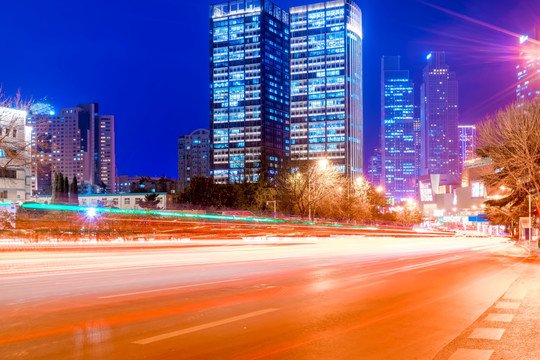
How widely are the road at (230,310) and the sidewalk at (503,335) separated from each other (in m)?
0.27

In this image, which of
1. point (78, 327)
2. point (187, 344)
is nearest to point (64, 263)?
point (78, 327)

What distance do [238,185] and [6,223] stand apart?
53.6 m

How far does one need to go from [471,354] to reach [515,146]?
32.6 meters

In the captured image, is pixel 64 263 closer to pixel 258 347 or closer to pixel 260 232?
pixel 258 347

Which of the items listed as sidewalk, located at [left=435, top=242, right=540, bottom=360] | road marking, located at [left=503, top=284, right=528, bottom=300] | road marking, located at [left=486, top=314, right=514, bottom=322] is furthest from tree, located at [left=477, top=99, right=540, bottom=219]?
road marking, located at [left=486, top=314, right=514, bottom=322]

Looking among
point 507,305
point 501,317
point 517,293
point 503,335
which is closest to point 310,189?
point 517,293

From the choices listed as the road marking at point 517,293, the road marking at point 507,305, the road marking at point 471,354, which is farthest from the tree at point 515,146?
the road marking at point 471,354

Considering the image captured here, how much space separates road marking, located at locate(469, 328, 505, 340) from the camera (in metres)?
8.40

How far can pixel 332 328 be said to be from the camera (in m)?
9.02

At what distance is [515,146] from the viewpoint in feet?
119

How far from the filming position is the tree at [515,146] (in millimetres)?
35531

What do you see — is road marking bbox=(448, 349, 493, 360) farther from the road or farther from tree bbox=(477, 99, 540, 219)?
tree bbox=(477, 99, 540, 219)

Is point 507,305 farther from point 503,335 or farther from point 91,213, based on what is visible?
point 91,213

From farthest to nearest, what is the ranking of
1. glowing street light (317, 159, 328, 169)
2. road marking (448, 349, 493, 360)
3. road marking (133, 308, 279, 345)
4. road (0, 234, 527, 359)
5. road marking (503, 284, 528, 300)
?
glowing street light (317, 159, 328, 169) < road marking (503, 284, 528, 300) < road marking (133, 308, 279, 345) < road (0, 234, 527, 359) < road marking (448, 349, 493, 360)
